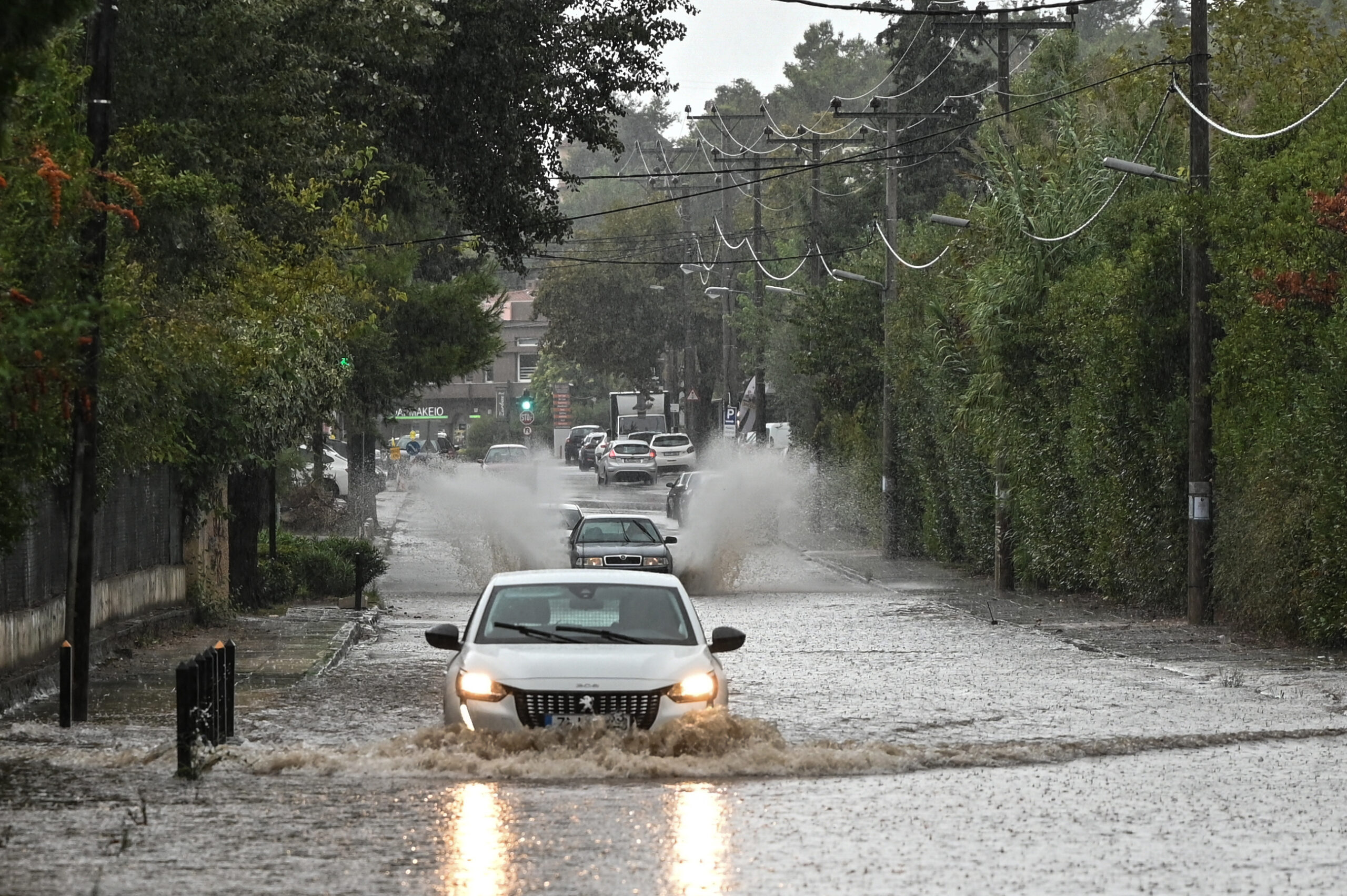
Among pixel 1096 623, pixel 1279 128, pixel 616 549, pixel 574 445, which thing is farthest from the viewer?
pixel 574 445

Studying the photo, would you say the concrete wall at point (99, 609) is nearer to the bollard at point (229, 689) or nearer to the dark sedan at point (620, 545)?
the bollard at point (229, 689)

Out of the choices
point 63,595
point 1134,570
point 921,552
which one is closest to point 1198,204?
point 1134,570

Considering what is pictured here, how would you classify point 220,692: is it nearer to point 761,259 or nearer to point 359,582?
point 359,582

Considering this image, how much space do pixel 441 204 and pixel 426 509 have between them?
1244 inches

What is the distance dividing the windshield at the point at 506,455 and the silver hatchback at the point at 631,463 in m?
3.52

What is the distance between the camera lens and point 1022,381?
30703mm

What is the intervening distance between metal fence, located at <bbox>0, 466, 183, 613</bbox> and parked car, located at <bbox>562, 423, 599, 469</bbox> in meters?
72.7

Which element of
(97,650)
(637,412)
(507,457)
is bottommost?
(97,650)

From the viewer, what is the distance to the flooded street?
8.98 metres

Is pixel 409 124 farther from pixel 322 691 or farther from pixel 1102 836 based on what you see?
pixel 1102 836

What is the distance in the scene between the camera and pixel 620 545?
30641mm

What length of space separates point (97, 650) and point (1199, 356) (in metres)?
13.1

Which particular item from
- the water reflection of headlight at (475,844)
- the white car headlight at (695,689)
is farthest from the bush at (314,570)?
the water reflection of headlight at (475,844)

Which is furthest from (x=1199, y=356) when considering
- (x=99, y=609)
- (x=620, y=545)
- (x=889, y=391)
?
(x=889, y=391)
